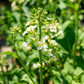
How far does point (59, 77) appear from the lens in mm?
1719

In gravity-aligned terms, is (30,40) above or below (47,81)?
above

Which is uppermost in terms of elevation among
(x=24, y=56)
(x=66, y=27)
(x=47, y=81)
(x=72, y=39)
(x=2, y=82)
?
(x=66, y=27)

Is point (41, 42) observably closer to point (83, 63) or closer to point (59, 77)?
point (59, 77)

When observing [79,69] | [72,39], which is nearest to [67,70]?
[79,69]

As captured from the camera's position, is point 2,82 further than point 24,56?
No

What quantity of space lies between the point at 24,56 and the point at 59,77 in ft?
1.88

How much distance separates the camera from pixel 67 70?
74.9 inches

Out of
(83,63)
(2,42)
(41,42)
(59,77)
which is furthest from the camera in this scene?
(2,42)

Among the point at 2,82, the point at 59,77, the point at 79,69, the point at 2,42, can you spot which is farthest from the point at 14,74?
the point at 2,42

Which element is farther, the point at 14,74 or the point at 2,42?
the point at 2,42

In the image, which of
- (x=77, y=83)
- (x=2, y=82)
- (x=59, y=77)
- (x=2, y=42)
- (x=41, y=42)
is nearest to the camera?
(x=41, y=42)

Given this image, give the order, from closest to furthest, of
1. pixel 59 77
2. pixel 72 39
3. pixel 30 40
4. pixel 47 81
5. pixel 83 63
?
pixel 30 40 → pixel 59 77 → pixel 83 63 → pixel 72 39 → pixel 47 81

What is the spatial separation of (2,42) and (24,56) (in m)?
2.36

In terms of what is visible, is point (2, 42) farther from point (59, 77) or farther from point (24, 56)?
point (59, 77)
